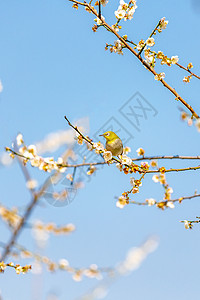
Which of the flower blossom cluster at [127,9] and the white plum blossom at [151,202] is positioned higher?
the flower blossom cluster at [127,9]

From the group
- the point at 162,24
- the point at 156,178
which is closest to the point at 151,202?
the point at 156,178

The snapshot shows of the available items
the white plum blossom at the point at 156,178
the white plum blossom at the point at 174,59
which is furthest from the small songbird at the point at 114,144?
the white plum blossom at the point at 174,59

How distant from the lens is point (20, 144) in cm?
395

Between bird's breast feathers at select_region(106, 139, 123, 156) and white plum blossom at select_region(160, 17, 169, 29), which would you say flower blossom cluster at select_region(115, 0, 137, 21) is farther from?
bird's breast feathers at select_region(106, 139, 123, 156)

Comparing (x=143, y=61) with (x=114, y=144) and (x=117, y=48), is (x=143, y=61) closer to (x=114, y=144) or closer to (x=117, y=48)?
(x=117, y=48)

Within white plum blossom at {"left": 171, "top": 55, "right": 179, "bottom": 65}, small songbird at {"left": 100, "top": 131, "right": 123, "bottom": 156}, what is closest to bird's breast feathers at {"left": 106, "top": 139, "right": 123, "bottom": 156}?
small songbird at {"left": 100, "top": 131, "right": 123, "bottom": 156}

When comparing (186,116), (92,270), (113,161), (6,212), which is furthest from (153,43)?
(92,270)

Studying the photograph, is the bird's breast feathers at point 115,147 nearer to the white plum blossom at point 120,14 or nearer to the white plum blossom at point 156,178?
the white plum blossom at point 156,178

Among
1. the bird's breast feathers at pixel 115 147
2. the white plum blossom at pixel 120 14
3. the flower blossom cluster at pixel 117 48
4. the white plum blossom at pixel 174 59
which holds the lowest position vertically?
the bird's breast feathers at pixel 115 147

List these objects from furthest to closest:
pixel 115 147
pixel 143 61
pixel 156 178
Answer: pixel 156 178, pixel 115 147, pixel 143 61

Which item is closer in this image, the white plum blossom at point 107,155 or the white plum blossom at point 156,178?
the white plum blossom at point 107,155

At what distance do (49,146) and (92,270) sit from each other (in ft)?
6.98

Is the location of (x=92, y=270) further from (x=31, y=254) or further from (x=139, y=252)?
A: (x=31, y=254)

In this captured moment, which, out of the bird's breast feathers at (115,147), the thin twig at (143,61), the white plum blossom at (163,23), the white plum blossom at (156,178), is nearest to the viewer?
the thin twig at (143,61)
